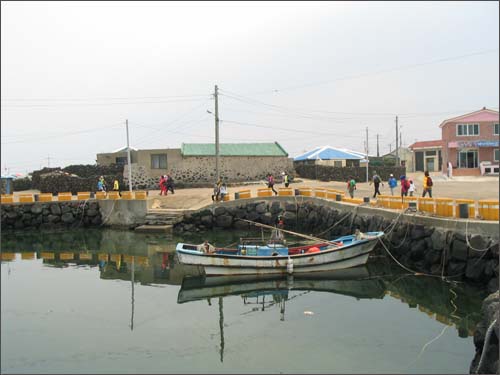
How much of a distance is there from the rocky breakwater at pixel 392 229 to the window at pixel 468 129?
21.7 meters

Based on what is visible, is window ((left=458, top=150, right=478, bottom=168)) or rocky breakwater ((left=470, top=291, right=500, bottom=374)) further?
window ((left=458, top=150, right=478, bottom=168))

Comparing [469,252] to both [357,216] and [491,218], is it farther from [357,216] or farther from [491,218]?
[357,216]

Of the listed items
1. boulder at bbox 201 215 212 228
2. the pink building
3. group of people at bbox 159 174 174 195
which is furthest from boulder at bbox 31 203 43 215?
the pink building

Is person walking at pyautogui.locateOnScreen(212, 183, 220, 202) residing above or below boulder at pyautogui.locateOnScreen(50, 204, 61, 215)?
above

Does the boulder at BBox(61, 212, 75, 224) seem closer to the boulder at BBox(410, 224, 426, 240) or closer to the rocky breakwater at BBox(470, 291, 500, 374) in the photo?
the boulder at BBox(410, 224, 426, 240)

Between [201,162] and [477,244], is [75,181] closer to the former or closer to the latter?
[201,162]

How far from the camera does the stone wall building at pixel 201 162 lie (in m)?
41.7

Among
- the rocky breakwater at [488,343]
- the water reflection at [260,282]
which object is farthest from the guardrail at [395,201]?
the rocky breakwater at [488,343]

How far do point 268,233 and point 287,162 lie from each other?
613 inches

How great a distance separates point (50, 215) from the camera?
3528 cm

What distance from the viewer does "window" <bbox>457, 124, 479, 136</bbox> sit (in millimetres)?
43594

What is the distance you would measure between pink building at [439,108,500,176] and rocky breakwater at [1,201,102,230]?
106 feet

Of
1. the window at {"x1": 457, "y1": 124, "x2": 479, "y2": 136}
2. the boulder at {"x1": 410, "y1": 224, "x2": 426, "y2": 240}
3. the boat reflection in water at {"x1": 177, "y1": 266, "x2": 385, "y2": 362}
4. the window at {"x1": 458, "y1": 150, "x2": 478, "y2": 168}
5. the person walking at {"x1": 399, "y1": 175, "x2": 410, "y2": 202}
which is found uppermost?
the window at {"x1": 457, "y1": 124, "x2": 479, "y2": 136}

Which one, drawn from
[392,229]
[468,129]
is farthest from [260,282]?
[468,129]
